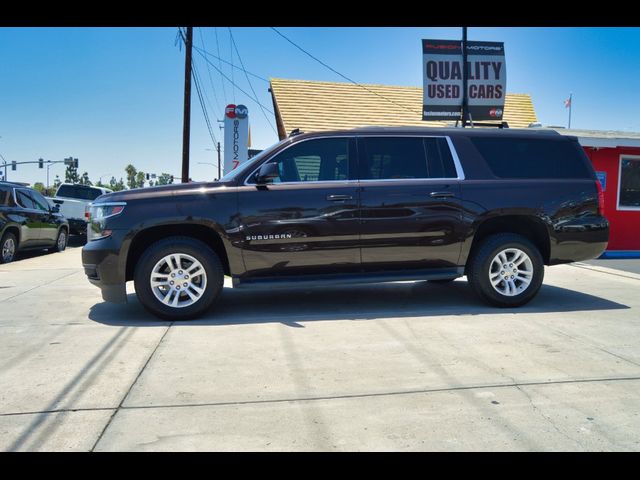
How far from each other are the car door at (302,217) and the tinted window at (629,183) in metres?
8.73

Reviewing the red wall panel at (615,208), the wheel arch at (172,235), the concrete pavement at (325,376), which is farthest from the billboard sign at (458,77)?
the wheel arch at (172,235)

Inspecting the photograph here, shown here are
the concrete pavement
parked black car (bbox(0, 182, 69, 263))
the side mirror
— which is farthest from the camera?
parked black car (bbox(0, 182, 69, 263))

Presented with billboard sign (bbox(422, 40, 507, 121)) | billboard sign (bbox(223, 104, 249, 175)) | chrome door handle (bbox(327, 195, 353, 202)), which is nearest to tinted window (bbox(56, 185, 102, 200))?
billboard sign (bbox(223, 104, 249, 175))

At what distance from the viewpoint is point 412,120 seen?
16.1m

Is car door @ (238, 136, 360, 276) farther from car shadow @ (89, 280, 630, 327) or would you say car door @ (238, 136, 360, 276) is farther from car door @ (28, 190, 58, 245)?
car door @ (28, 190, 58, 245)

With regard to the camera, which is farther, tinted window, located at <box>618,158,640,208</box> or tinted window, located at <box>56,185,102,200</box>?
tinted window, located at <box>56,185,102,200</box>

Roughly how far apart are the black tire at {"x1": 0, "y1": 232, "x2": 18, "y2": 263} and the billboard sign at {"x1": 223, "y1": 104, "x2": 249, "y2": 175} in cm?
669

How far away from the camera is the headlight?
5.02m

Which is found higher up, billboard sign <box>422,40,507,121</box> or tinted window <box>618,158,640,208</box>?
billboard sign <box>422,40,507,121</box>

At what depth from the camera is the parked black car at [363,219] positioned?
505 cm

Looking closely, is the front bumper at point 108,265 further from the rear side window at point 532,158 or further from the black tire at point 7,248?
the black tire at point 7,248

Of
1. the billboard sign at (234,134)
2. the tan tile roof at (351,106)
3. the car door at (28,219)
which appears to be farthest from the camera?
the billboard sign at (234,134)

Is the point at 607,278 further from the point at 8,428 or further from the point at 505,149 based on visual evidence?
the point at 8,428
